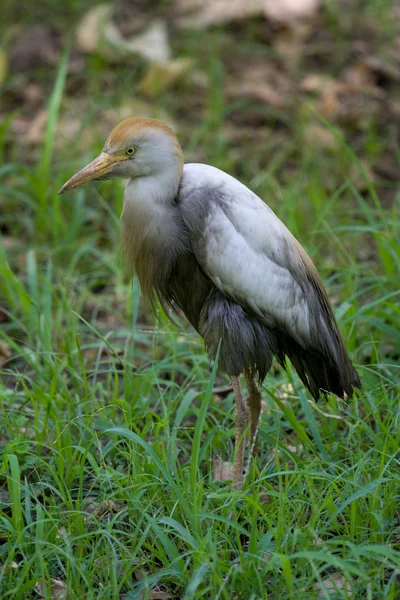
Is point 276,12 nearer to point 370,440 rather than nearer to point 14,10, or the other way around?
point 14,10

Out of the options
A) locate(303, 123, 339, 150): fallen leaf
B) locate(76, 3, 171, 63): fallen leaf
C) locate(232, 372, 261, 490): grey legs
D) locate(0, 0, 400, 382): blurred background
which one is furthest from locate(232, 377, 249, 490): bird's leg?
locate(76, 3, 171, 63): fallen leaf

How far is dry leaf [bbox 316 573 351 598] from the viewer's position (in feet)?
8.20

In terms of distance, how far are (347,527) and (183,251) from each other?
1.19m

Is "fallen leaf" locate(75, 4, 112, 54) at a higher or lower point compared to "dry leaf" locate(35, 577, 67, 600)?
higher

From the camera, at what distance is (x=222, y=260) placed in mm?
3102

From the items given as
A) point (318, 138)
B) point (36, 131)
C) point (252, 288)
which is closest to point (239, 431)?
point (252, 288)

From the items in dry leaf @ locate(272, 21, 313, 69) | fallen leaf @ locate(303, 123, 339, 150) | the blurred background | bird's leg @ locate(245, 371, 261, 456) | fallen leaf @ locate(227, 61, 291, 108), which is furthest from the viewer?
dry leaf @ locate(272, 21, 313, 69)

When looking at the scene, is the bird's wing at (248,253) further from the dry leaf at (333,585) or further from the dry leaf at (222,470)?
the dry leaf at (333,585)

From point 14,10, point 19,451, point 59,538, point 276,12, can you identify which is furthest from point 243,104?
point 59,538

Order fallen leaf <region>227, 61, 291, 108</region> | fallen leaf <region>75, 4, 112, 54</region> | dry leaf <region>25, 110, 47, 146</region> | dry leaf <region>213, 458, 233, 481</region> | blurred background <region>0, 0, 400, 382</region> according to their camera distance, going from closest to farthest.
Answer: dry leaf <region>213, 458, 233, 481</region>, blurred background <region>0, 0, 400, 382</region>, dry leaf <region>25, 110, 47, 146</region>, fallen leaf <region>227, 61, 291, 108</region>, fallen leaf <region>75, 4, 112, 54</region>

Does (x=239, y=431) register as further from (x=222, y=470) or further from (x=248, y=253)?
(x=248, y=253)

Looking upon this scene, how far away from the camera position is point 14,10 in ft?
23.1

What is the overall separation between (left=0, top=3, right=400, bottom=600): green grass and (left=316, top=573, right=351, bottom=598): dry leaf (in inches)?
0.9

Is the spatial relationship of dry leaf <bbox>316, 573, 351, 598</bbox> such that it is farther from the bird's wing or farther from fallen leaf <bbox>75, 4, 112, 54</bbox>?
fallen leaf <bbox>75, 4, 112, 54</bbox>
